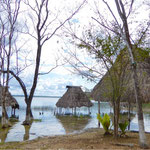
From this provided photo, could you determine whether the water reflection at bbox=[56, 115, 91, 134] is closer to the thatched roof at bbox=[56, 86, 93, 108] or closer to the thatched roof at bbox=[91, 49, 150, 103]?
the thatched roof at bbox=[91, 49, 150, 103]

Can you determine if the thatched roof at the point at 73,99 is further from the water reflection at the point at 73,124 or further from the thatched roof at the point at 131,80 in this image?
the thatched roof at the point at 131,80

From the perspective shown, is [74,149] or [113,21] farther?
[113,21]

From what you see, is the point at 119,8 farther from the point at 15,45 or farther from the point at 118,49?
the point at 15,45

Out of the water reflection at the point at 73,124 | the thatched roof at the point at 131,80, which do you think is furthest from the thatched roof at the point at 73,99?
the thatched roof at the point at 131,80

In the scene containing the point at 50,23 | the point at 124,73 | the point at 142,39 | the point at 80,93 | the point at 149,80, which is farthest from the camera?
the point at 80,93

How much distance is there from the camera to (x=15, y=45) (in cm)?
1265

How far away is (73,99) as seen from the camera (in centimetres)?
2036

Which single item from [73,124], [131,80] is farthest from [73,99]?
[131,80]

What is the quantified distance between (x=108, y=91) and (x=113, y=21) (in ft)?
7.45

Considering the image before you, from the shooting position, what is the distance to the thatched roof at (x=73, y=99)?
2016cm

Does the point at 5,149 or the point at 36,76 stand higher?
the point at 36,76

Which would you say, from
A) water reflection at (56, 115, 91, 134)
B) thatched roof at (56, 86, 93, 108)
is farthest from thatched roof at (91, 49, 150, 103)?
thatched roof at (56, 86, 93, 108)

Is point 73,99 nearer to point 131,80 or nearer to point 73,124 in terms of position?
point 73,124

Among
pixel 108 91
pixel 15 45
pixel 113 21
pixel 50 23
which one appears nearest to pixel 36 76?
pixel 15 45
